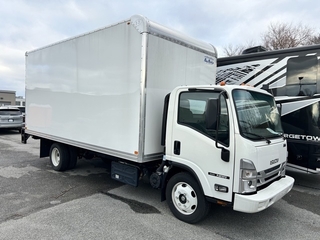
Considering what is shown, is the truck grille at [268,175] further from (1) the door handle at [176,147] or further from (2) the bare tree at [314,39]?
(2) the bare tree at [314,39]

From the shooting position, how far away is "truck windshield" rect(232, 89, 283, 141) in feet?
11.7

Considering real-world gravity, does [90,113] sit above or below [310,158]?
above

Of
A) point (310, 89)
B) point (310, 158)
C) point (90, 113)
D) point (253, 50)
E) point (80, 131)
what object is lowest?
point (310, 158)

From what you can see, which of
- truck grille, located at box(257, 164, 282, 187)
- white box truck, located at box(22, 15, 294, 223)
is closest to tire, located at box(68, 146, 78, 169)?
white box truck, located at box(22, 15, 294, 223)

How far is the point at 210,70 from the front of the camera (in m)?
5.57

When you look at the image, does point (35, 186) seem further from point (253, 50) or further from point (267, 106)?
point (253, 50)

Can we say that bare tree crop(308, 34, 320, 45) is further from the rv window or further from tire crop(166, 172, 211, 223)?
tire crop(166, 172, 211, 223)

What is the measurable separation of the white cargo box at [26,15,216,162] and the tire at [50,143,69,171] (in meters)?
0.48

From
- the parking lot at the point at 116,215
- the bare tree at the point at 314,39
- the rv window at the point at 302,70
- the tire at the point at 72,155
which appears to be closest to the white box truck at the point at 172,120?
the parking lot at the point at 116,215

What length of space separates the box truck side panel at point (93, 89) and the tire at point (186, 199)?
3.03 ft

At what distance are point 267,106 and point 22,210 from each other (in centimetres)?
451

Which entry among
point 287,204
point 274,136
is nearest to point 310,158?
point 287,204

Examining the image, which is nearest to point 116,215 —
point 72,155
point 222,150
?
point 222,150

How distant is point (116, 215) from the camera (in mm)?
4242
